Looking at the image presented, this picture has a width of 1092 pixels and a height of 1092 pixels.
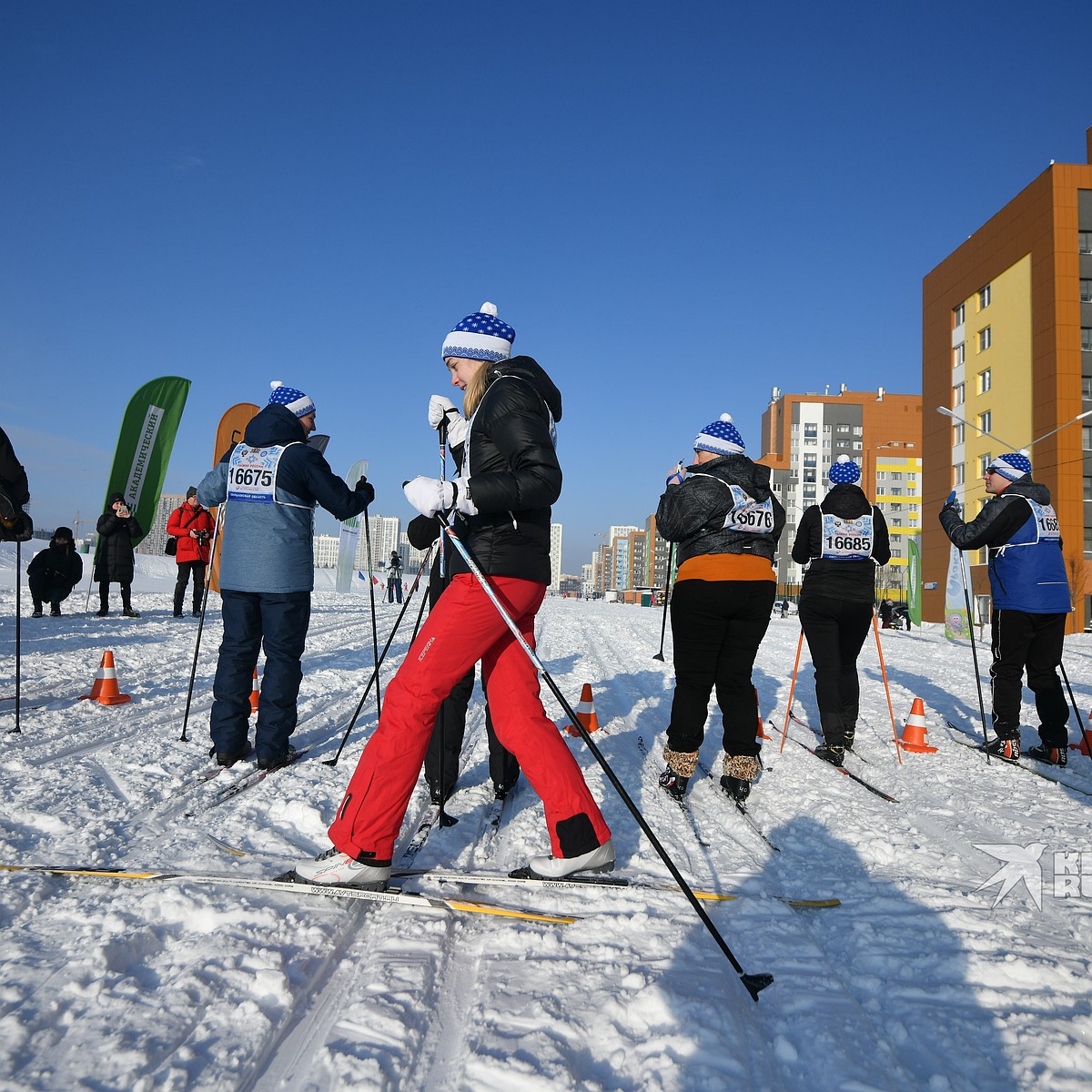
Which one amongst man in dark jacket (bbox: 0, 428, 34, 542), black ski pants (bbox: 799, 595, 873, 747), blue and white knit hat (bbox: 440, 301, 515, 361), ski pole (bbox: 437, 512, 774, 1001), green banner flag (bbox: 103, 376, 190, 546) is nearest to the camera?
ski pole (bbox: 437, 512, 774, 1001)

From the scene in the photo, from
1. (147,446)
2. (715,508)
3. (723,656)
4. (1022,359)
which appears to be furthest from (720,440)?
(1022,359)

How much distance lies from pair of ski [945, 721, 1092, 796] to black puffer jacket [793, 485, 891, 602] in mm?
1435

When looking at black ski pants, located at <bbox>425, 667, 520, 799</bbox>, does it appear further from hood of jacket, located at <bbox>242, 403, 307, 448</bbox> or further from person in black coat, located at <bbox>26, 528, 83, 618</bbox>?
person in black coat, located at <bbox>26, 528, 83, 618</bbox>

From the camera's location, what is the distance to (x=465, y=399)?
9.23ft

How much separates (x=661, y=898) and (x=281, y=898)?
1249mm

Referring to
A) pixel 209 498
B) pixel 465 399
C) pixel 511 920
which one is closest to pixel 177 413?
pixel 209 498

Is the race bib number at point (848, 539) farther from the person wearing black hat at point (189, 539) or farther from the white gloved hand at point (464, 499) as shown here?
the person wearing black hat at point (189, 539)

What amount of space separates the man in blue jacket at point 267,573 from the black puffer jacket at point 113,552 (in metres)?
9.41

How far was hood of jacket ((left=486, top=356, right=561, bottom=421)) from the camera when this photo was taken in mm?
2660

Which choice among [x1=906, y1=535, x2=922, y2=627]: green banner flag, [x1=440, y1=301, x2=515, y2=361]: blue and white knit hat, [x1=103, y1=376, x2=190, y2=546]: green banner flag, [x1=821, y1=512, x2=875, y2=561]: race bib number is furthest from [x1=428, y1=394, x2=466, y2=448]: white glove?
[x1=906, y1=535, x2=922, y2=627]: green banner flag

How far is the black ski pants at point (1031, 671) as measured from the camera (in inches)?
193

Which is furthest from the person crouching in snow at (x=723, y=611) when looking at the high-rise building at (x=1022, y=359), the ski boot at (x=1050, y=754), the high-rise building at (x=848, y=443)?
the high-rise building at (x=848, y=443)

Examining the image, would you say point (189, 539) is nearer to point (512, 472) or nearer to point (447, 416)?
point (447, 416)

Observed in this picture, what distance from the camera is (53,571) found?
1154 cm
